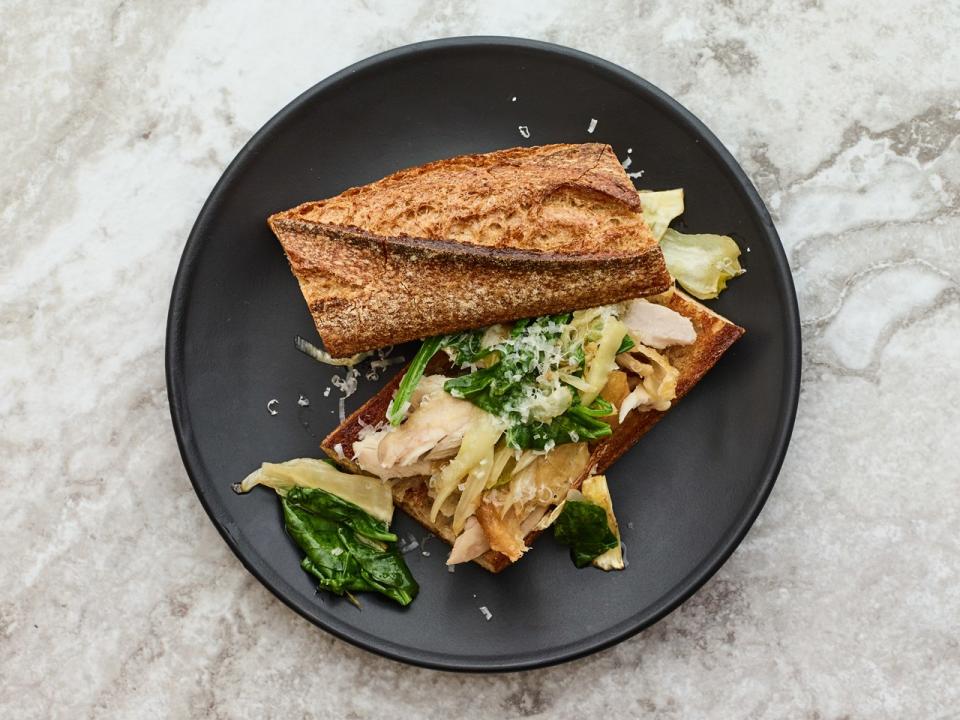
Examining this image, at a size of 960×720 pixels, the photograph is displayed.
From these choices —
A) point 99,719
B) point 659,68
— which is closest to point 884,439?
point 659,68

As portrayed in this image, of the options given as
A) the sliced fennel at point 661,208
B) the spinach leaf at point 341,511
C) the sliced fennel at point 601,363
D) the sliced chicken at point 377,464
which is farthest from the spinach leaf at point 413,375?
the sliced fennel at point 661,208

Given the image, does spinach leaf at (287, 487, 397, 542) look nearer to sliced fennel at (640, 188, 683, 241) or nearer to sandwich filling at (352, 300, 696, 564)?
sandwich filling at (352, 300, 696, 564)

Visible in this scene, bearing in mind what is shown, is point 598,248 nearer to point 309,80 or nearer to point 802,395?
point 802,395

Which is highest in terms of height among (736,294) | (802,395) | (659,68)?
(659,68)

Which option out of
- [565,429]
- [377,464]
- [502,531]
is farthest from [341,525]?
[565,429]

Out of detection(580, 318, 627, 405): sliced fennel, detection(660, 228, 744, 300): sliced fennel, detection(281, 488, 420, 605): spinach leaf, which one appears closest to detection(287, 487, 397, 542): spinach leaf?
detection(281, 488, 420, 605): spinach leaf

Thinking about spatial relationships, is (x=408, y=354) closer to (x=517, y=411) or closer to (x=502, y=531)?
(x=517, y=411)
